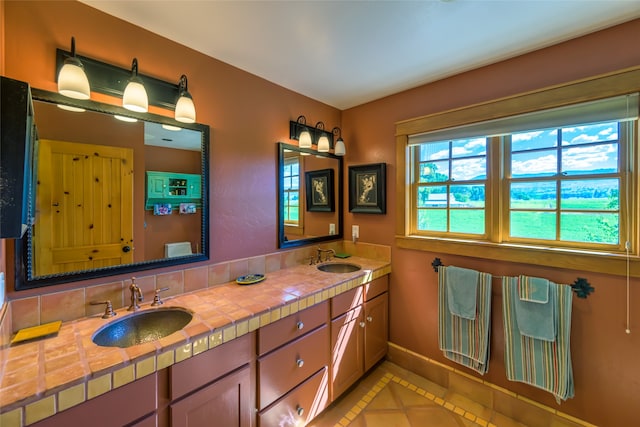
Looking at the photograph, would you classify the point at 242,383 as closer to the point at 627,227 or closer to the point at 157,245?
the point at 157,245

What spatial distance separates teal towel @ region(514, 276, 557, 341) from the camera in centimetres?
155

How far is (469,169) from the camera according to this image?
1976 millimetres

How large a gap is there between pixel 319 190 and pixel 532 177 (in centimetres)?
162

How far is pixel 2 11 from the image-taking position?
1045mm

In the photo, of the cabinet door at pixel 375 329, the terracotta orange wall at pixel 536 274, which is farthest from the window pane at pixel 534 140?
the cabinet door at pixel 375 329

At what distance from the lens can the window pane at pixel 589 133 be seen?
1.49 m

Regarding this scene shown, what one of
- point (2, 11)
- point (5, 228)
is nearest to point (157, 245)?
point (5, 228)

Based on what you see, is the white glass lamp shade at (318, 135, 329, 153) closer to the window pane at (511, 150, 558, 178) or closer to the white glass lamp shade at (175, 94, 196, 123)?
the white glass lamp shade at (175, 94, 196, 123)

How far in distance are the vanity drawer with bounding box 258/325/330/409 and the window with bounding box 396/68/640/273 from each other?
1122 mm

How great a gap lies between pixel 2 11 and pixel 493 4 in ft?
7.15

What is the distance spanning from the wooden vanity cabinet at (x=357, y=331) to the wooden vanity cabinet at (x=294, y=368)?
0.09m

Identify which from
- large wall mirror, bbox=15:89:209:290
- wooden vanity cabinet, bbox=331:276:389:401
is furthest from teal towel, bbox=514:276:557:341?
large wall mirror, bbox=15:89:209:290

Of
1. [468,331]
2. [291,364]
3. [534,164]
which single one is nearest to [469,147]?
[534,164]

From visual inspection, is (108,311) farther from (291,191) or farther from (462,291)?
(462,291)
